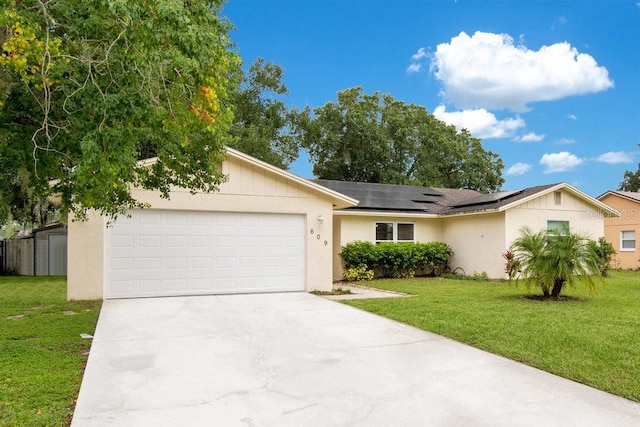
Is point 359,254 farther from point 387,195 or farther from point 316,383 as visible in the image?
point 316,383

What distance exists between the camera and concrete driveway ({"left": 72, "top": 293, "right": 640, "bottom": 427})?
371 centimetres

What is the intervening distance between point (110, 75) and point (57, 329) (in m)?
4.29

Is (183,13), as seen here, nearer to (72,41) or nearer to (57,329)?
(72,41)

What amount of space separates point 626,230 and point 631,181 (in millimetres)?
27649

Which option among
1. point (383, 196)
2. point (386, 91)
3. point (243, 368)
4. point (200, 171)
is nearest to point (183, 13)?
point (200, 171)

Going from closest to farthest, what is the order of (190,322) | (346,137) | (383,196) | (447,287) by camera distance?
(190,322)
(447,287)
(383,196)
(346,137)

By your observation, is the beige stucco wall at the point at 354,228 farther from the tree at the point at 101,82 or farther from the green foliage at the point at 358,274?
the tree at the point at 101,82

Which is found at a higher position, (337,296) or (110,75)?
(110,75)

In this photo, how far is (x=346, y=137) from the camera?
34.2 m

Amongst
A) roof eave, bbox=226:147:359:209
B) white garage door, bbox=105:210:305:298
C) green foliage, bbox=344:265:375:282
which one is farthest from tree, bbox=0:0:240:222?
green foliage, bbox=344:265:375:282

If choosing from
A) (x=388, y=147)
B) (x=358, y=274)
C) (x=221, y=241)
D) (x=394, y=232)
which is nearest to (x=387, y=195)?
(x=394, y=232)

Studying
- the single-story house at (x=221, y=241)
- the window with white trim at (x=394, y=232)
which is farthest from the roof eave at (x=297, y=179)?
the window with white trim at (x=394, y=232)

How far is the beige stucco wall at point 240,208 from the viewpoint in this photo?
34.2 ft

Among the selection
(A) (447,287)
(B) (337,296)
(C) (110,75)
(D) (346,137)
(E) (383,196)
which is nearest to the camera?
(C) (110,75)
